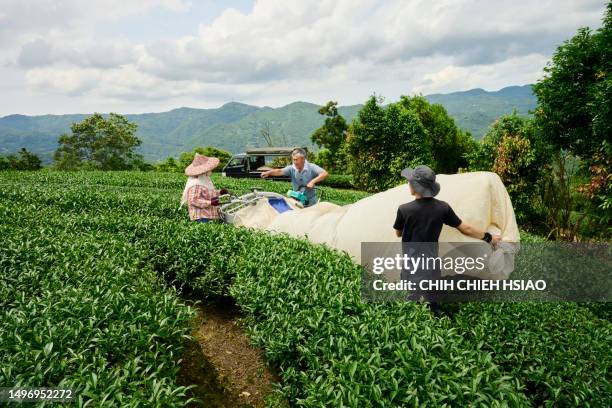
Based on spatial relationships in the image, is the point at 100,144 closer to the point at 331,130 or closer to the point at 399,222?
the point at 331,130

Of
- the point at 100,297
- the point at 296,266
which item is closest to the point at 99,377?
the point at 100,297

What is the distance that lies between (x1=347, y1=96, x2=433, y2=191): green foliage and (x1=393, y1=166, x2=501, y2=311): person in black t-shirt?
63.0ft

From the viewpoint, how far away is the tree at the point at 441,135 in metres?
31.5

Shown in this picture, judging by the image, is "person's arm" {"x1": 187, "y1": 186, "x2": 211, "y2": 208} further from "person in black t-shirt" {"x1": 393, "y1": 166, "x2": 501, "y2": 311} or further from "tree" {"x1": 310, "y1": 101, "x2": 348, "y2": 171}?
"tree" {"x1": 310, "y1": 101, "x2": 348, "y2": 171}

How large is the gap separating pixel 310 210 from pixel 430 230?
315 centimetres

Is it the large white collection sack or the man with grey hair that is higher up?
the man with grey hair

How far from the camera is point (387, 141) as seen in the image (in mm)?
24031

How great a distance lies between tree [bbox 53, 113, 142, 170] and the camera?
167 ft

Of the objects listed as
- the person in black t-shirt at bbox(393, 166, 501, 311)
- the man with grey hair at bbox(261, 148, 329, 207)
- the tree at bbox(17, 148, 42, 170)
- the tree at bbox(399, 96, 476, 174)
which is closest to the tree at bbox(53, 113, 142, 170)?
the tree at bbox(17, 148, 42, 170)

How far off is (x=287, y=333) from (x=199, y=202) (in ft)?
14.9

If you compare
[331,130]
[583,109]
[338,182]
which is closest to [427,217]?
[583,109]

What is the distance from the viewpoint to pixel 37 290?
13.3 feet

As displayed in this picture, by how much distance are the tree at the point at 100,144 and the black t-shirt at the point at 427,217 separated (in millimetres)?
52504

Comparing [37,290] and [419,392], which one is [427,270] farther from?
[37,290]
